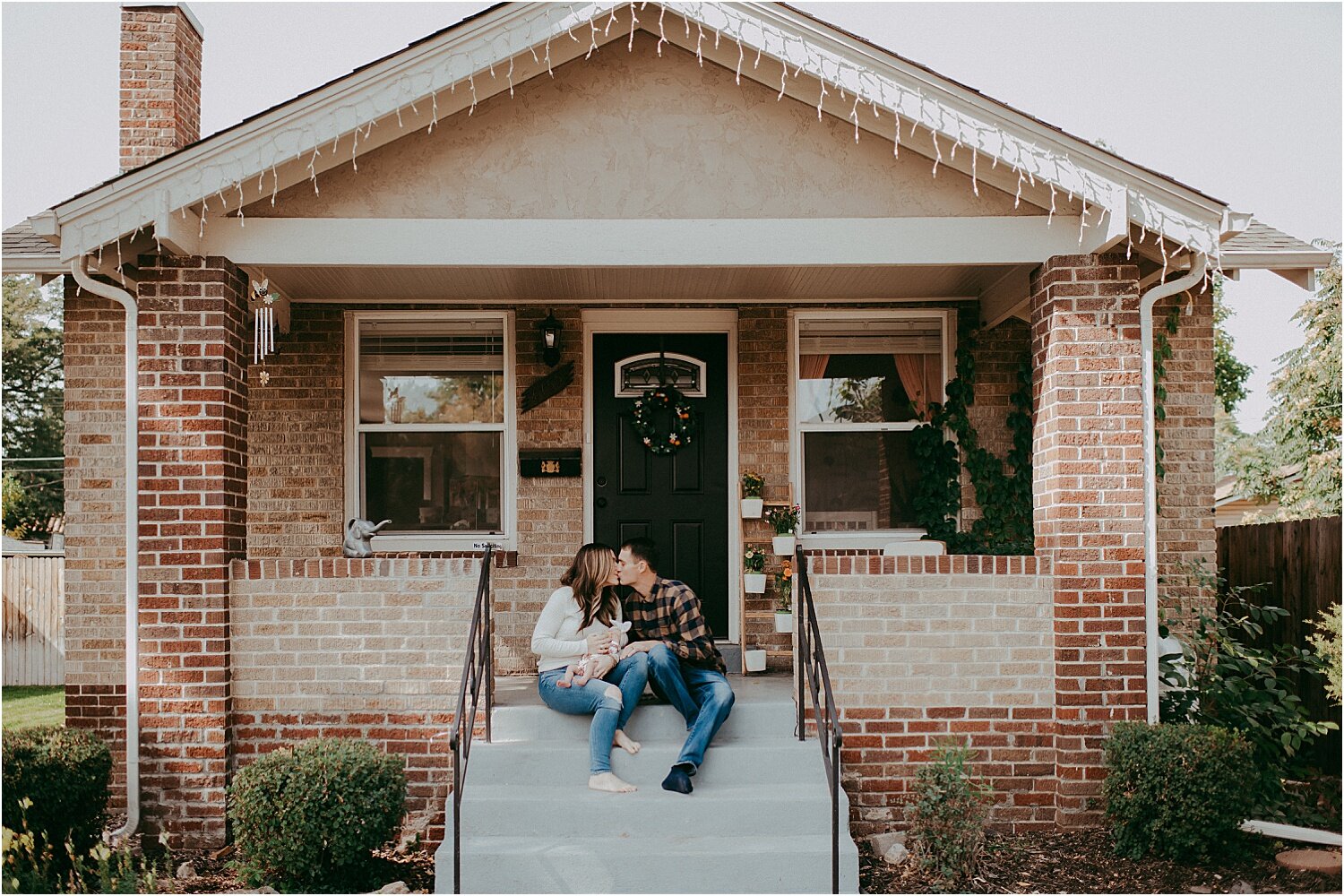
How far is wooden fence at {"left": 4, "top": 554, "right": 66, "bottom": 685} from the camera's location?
14586 mm

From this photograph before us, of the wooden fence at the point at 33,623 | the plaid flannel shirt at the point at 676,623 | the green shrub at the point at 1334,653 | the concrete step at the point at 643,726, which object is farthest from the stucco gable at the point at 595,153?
the wooden fence at the point at 33,623

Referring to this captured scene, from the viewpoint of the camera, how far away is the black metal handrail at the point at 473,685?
5090 mm

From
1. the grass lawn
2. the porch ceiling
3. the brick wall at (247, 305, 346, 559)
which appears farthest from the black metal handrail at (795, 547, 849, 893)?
the grass lawn

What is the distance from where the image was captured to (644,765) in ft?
18.7

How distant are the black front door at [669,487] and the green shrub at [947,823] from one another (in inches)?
100.0

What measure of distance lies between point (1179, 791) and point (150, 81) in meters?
8.34

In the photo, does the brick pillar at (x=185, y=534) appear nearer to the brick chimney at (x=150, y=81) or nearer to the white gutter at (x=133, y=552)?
the white gutter at (x=133, y=552)

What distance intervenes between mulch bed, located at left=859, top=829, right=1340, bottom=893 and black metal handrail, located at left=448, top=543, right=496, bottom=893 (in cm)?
201

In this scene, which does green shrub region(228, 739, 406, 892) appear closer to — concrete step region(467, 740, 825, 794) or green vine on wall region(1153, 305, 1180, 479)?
concrete step region(467, 740, 825, 794)

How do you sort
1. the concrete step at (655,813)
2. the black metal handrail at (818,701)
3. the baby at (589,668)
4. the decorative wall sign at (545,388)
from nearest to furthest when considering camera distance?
the black metal handrail at (818,701) → the concrete step at (655,813) → the baby at (589,668) → the decorative wall sign at (545,388)

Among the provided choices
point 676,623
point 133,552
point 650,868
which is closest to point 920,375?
point 676,623

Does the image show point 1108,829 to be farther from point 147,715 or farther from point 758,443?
point 147,715

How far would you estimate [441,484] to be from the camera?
785 cm

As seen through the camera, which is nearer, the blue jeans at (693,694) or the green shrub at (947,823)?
the green shrub at (947,823)
